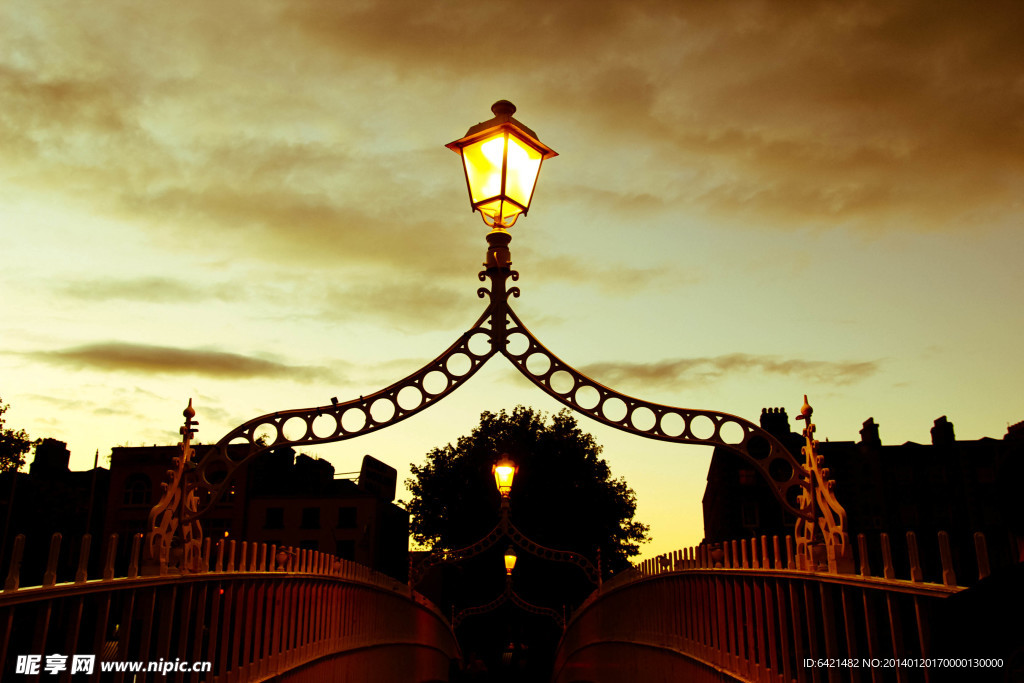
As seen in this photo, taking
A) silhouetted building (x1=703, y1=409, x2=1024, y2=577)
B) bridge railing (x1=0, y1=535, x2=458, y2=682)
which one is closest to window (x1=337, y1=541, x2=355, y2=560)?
silhouetted building (x1=703, y1=409, x2=1024, y2=577)

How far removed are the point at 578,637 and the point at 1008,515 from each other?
18208 millimetres

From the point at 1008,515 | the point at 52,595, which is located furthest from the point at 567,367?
the point at 1008,515

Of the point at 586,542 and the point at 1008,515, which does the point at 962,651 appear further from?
the point at 586,542

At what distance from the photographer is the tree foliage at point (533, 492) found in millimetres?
45562

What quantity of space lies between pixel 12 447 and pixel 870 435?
51552 millimetres

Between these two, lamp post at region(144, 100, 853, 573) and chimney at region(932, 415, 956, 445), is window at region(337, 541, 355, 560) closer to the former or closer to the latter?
chimney at region(932, 415, 956, 445)

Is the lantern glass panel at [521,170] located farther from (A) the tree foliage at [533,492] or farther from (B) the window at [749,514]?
(B) the window at [749,514]

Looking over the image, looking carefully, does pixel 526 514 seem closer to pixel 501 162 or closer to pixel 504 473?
pixel 504 473

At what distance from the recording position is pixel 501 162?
23.6 feet

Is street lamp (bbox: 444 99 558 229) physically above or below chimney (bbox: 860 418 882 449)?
below

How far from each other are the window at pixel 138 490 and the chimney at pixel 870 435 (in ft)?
136

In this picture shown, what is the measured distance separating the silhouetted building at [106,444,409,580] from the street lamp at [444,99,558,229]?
4407 centimetres

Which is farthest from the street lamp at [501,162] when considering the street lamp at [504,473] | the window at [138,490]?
the window at [138,490]

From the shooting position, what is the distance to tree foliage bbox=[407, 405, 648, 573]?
149ft
